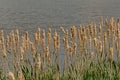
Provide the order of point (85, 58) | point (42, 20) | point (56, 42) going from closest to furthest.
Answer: point (56, 42), point (85, 58), point (42, 20)

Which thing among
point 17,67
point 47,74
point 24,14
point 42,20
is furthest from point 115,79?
point 24,14

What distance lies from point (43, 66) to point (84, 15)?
19699mm

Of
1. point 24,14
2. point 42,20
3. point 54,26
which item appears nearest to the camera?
point 54,26

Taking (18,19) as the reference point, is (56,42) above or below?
above

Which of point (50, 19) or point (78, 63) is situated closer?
point (78, 63)

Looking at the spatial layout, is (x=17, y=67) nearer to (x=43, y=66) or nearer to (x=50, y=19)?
(x=43, y=66)

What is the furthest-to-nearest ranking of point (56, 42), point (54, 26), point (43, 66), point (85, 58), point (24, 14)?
point (24, 14), point (54, 26), point (85, 58), point (43, 66), point (56, 42)

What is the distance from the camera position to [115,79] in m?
5.89

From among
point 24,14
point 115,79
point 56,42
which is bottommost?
point 24,14

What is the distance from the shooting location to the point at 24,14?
27328 millimetres

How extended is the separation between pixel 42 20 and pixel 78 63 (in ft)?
60.6

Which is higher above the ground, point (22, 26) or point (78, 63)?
point (78, 63)

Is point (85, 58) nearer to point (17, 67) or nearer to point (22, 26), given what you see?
point (17, 67)

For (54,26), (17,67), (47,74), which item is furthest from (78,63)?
(54,26)
